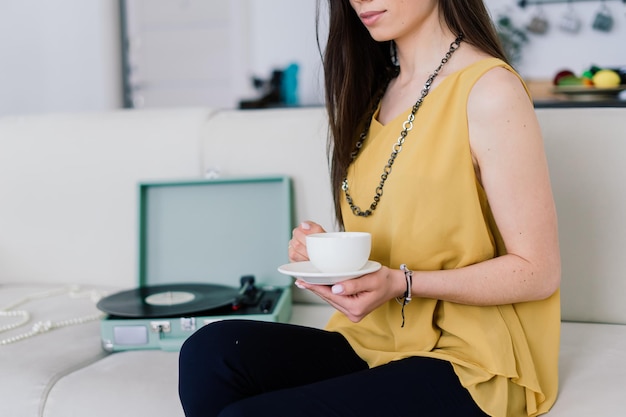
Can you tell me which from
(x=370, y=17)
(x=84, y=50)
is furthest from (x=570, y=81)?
(x=84, y=50)

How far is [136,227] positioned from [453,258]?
0.93 meters

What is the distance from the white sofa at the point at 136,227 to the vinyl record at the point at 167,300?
8 cm

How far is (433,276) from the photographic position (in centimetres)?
100

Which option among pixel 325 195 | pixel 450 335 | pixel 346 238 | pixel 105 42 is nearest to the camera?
pixel 346 238

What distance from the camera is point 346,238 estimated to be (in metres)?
0.92

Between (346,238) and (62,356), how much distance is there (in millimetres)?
713

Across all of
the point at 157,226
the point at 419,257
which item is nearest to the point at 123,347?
the point at 157,226

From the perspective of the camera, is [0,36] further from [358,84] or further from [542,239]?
[542,239]

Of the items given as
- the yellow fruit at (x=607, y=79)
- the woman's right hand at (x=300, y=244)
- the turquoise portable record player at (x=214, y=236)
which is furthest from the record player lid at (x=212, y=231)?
the yellow fruit at (x=607, y=79)

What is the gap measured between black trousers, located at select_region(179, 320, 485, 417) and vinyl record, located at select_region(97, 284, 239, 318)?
421mm

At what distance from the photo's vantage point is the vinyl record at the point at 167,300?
1453mm

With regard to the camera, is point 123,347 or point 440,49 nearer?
point 440,49

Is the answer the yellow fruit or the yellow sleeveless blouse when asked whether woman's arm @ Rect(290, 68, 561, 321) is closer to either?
the yellow sleeveless blouse

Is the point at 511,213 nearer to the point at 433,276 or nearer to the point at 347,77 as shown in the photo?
the point at 433,276
